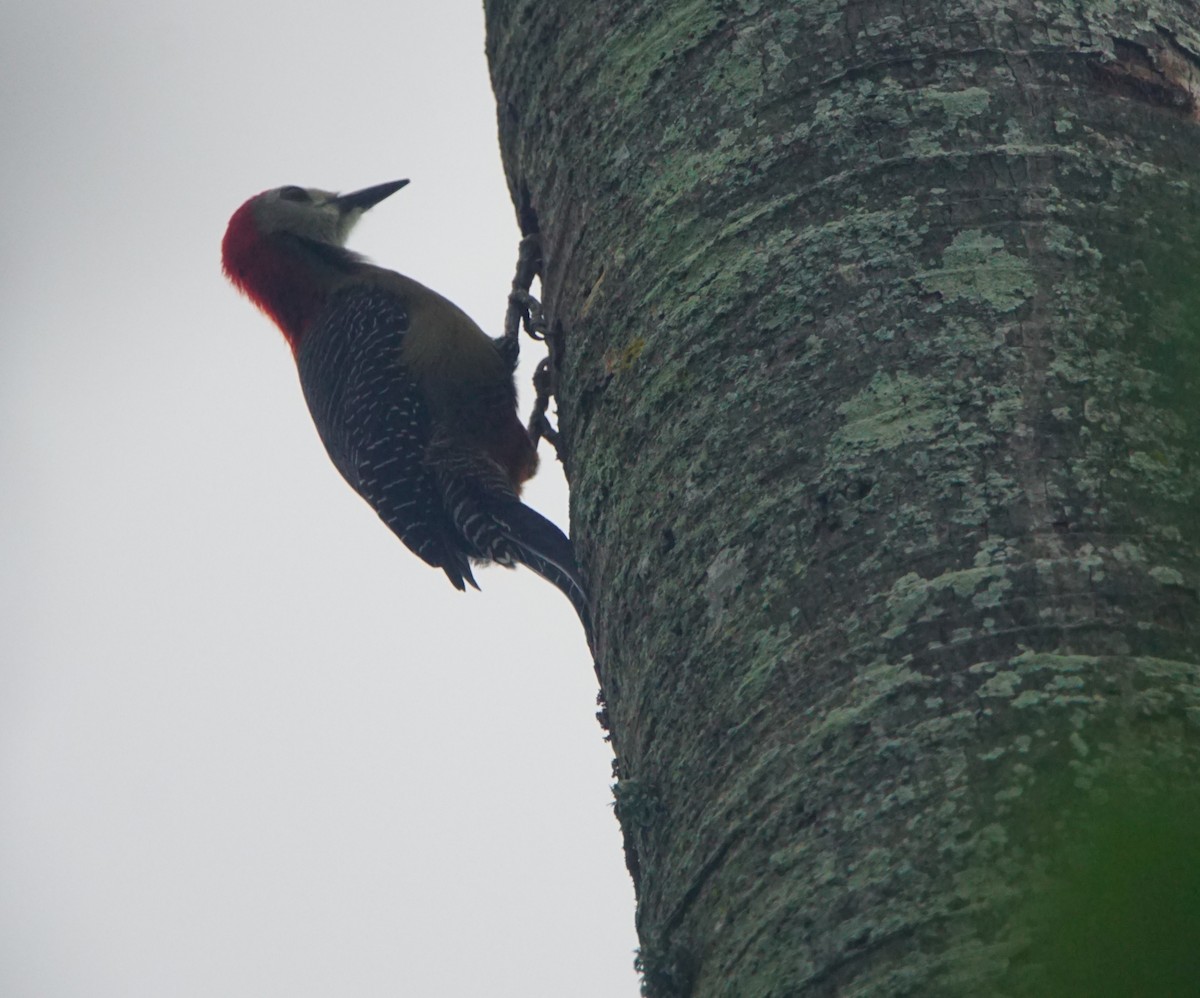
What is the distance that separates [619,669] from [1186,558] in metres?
0.77

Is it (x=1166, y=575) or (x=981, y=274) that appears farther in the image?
(x=981, y=274)

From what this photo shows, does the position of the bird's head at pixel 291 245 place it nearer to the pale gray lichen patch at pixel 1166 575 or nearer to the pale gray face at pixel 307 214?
the pale gray face at pixel 307 214

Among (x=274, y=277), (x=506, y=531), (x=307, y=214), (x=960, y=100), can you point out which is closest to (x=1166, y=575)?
(x=960, y=100)

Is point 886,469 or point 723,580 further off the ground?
point 886,469

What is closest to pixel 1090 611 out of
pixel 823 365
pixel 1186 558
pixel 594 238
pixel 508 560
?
pixel 1186 558

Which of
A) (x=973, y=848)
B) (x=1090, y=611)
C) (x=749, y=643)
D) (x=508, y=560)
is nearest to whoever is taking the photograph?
(x=973, y=848)

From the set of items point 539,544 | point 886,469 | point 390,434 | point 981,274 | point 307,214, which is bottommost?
point 886,469

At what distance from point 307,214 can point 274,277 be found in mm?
488

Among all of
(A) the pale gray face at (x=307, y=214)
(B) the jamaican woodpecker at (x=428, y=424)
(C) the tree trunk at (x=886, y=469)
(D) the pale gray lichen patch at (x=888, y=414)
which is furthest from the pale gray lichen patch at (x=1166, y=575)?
(A) the pale gray face at (x=307, y=214)

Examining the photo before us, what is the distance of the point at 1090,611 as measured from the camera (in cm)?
154

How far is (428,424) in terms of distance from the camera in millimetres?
5469

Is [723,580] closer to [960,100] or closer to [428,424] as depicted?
[960,100]

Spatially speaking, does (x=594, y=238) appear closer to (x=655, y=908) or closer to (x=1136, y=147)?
(x=1136, y=147)

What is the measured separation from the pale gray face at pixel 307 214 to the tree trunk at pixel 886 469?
4764 mm
